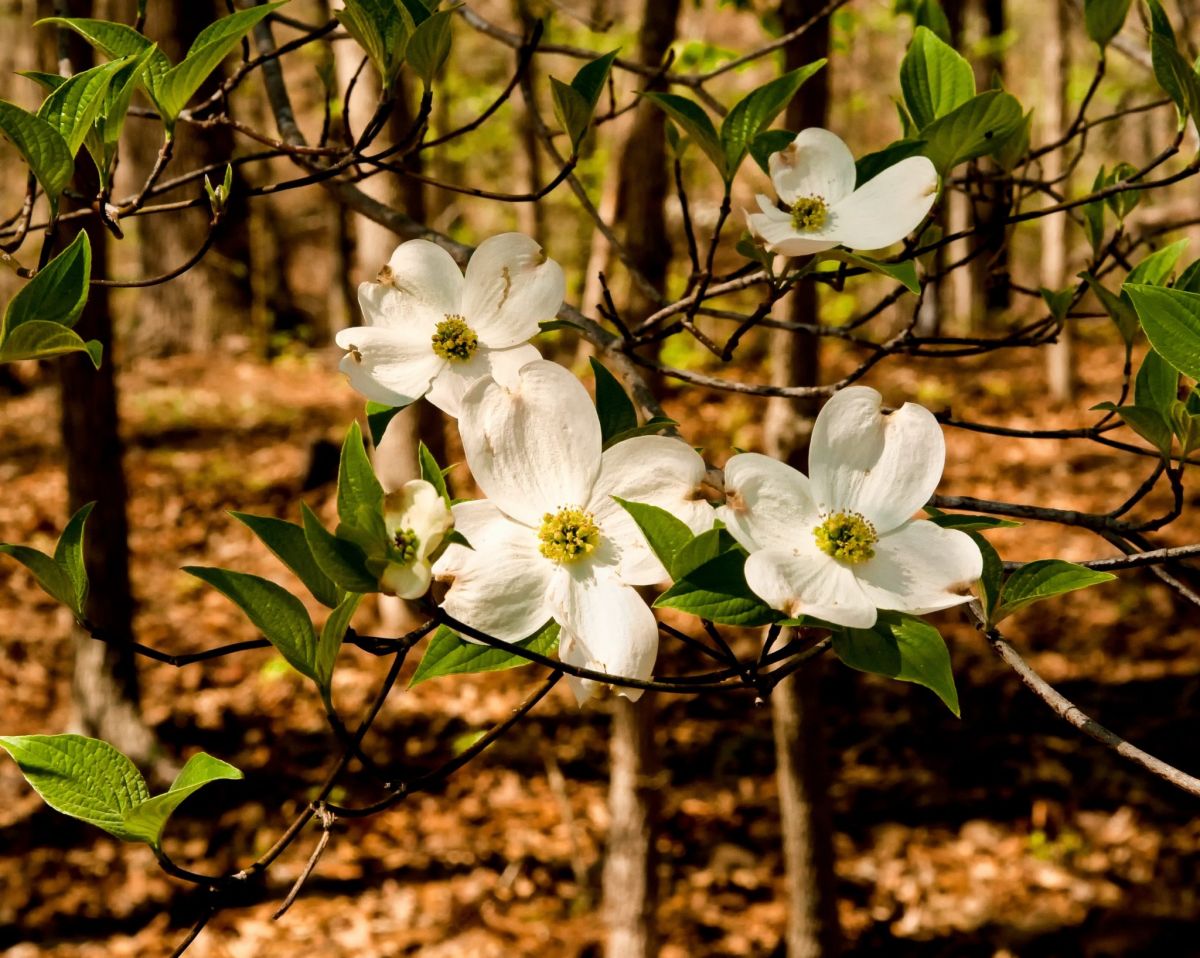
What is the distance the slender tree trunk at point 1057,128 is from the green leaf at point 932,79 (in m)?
4.41

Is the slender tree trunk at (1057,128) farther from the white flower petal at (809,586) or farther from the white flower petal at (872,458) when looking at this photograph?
the white flower petal at (809,586)

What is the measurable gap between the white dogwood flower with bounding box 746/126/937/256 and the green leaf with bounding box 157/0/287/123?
14.6 inches

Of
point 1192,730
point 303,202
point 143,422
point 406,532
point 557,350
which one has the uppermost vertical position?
point 303,202

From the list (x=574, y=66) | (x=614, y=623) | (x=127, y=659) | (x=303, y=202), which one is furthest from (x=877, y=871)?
(x=303, y=202)

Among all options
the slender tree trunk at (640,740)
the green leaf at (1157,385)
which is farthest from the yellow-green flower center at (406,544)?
the slender tree trunk at (640,740)

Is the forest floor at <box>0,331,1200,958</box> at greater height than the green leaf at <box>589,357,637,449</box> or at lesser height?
lesser

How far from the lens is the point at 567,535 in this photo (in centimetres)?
64

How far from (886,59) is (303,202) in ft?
21.8

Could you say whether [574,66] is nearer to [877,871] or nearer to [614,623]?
[877,871]

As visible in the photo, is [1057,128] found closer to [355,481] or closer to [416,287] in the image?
[416,287]

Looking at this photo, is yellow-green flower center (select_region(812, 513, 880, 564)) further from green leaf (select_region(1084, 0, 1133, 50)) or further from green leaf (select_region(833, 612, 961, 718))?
green leaf (select_region(1084, 0, 1133, 50))

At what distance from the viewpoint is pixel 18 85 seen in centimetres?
958

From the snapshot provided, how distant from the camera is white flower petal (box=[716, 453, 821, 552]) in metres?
0.60

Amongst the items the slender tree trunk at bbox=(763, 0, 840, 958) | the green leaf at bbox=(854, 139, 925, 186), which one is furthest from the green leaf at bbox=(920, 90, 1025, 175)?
the slender tree trunk at bbox=(763, 0, 840, 958)
